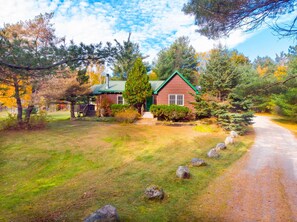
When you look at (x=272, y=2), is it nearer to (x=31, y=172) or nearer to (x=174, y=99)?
(x=31, y=172)

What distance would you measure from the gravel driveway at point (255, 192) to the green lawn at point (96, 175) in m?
0.40

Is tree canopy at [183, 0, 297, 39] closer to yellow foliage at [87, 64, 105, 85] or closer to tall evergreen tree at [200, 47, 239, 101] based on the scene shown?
tall evergreen tree at [200, 47, 239, 101]

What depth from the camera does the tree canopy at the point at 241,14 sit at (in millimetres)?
5043

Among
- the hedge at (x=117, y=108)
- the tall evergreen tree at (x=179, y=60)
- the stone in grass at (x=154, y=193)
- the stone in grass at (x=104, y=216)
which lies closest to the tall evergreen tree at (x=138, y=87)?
the hedge at (x=117, y=108)

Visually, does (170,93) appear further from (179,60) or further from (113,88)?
(179,60)

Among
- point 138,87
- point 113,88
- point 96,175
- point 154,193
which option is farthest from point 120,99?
point 154,193

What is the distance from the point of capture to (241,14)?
215 inches

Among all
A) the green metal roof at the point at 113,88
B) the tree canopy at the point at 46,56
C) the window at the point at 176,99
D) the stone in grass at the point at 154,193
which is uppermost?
the green metal roof at the point at 113,88

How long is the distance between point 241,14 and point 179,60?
29.2 meters

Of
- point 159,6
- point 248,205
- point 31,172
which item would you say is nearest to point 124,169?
point 31,172

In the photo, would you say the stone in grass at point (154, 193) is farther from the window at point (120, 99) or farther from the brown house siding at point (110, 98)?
the window at point (120, 99)

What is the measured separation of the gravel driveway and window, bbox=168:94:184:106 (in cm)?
1122

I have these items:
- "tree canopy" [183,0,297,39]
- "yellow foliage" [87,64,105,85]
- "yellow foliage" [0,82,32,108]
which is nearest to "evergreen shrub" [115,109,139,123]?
"yellow foliage" [0,82,32,108]

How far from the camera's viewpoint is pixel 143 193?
4488mm
